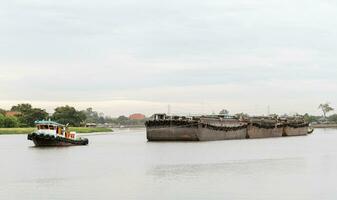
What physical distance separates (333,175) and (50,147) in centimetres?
4629

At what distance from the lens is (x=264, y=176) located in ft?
165

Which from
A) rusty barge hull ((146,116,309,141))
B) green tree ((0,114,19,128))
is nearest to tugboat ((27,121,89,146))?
rusty barge hull ((146,116,309,141))

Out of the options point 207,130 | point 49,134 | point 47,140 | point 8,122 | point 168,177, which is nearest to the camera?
point 168,177

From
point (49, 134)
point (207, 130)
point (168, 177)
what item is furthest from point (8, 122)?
point (168, 177)

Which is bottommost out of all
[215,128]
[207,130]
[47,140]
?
[47,140]

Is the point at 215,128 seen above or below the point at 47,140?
above

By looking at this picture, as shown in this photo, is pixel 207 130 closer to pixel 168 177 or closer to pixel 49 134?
pixel 49 134

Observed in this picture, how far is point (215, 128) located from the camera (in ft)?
406

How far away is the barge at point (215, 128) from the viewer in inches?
4237

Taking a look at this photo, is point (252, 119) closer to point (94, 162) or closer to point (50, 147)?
point (50, 147)

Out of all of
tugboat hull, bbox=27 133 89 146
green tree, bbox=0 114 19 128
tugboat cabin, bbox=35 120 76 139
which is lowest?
tugboat hull, bbox=27 133 89 146

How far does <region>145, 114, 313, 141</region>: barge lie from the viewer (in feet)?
353

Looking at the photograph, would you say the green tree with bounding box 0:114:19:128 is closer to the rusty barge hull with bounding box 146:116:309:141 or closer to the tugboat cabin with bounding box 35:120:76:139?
the rusty barge hull with bounding box 146:116:309:141

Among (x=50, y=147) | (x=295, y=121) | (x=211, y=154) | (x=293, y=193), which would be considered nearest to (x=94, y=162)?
(x=211, y=154)
